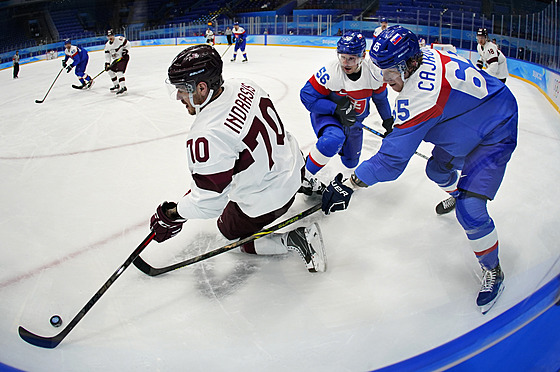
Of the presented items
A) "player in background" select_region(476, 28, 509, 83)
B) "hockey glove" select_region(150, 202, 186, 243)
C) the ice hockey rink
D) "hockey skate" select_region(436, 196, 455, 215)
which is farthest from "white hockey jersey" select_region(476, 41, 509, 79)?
"hockey glove" select_region(150, 202, 186, 243)

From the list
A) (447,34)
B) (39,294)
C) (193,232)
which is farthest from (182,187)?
(447,34)

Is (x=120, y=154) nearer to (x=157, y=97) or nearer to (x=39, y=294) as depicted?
(x=39, y=294)

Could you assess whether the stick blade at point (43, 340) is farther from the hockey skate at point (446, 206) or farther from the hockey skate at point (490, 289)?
the hockey skate at point (446, 206)

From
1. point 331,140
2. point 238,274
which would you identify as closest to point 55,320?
point 238,274

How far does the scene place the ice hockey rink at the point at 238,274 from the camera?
5.71 feet

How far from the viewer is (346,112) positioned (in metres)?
2.78

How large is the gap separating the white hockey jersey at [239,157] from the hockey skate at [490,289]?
0.99m

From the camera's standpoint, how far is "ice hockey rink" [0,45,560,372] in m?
1.74

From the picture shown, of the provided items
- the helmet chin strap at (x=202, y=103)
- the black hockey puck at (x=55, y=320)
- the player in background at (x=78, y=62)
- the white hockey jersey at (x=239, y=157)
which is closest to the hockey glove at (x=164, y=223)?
the white hockey jersey at (x=239, y=157)

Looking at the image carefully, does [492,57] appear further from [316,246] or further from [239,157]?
[239,157]

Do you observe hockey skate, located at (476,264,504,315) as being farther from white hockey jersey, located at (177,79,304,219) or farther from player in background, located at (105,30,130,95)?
player in background, located at (105,30,130,95)

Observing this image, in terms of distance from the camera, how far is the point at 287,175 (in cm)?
196

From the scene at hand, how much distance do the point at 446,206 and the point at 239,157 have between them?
5.24ft

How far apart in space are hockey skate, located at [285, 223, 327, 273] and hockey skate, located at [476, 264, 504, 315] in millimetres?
757
